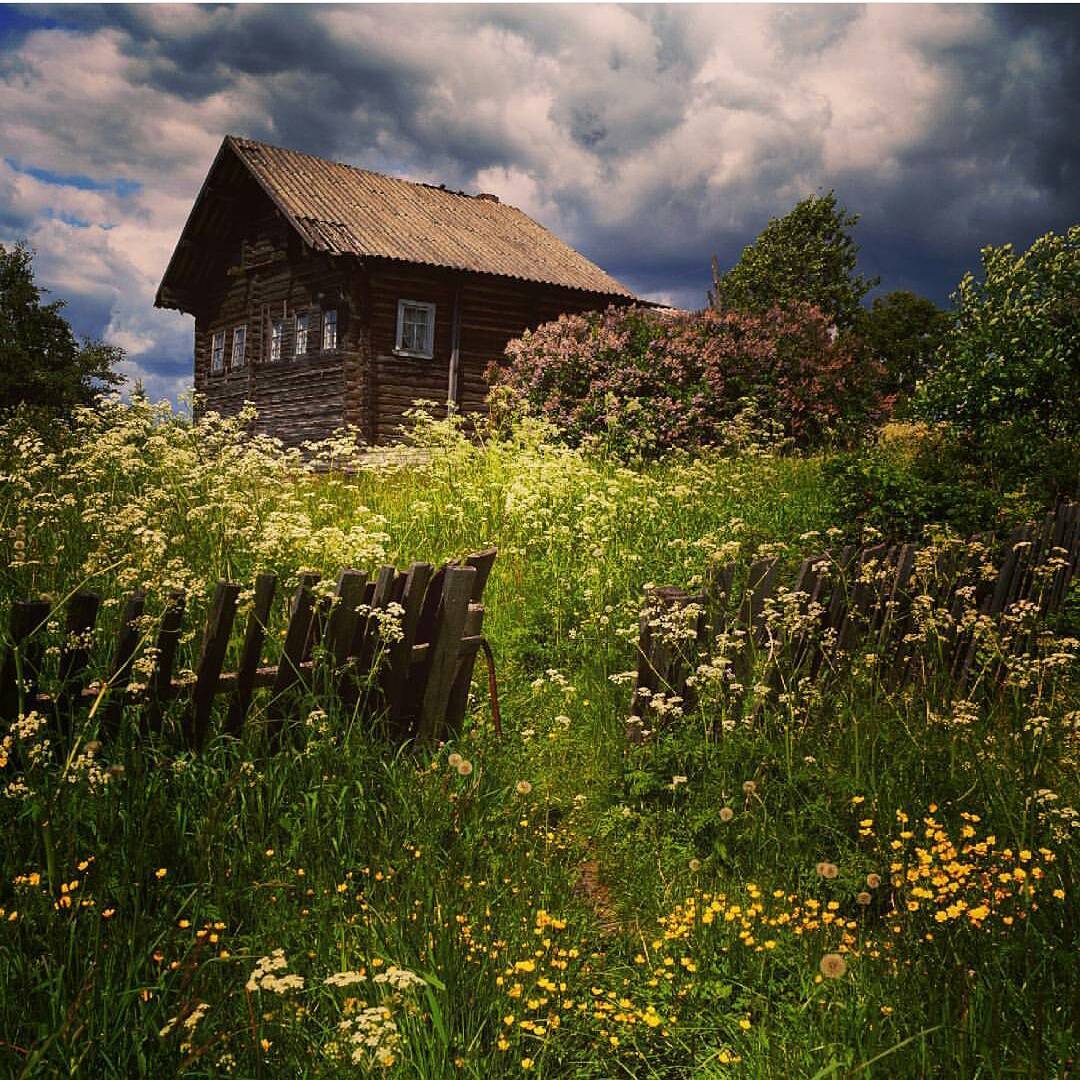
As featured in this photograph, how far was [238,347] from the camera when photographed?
73.9 feet

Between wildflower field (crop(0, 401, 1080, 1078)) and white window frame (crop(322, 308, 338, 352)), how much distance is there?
14722 mm

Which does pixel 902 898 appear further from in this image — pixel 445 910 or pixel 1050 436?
pixel 1050 436

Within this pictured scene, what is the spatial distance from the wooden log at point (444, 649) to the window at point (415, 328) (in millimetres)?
15836

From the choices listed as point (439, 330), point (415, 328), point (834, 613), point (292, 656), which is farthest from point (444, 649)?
point (439, 330)

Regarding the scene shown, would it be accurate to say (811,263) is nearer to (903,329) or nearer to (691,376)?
(903,329)

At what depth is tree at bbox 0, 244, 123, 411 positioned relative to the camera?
33.8 m

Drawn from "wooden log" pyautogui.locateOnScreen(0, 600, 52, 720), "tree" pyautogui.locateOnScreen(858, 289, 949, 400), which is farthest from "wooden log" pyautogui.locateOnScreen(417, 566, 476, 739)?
"tree" pyautogui.locateOnScreen(858, 289, 949, 400)

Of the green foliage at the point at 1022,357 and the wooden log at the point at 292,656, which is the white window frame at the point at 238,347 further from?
the wooden log at the point at 292,656

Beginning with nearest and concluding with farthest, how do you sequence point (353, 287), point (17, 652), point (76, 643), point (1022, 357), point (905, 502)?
point (17, 652), point (76, 643), point (905, 502), point (1022, 357), point (353, 287)

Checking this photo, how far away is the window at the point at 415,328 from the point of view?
19.1 meters

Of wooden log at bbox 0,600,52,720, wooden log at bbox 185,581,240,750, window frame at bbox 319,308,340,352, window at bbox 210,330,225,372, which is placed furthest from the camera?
window at bbox 210,330,225,372

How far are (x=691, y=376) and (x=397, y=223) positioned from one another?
9.60 m

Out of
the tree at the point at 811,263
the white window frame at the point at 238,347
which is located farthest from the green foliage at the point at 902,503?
the tree at the point at 811,263

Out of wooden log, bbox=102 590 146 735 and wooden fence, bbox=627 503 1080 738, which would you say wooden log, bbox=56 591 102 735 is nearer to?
wooden log, bbox=102 590 146 735
